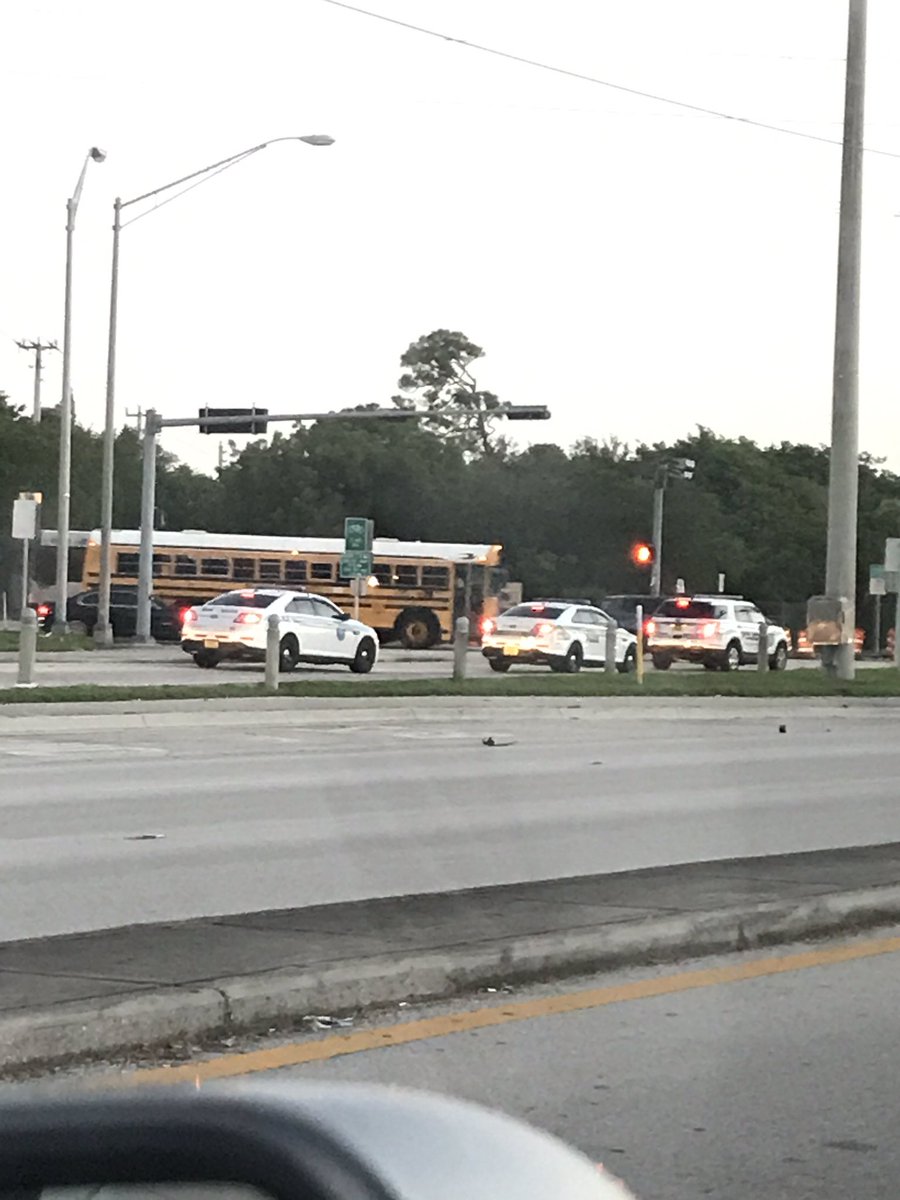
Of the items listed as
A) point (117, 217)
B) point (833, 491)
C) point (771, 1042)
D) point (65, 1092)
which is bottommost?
point (771, 1042)

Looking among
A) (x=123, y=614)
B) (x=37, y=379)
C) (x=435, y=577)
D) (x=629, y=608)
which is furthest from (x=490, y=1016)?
(x=37, y=379)

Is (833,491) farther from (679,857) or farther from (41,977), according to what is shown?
(41,977)

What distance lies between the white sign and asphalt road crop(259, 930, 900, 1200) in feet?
79.1

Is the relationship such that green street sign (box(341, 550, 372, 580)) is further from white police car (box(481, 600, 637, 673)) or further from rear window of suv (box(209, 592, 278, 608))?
white police car (box(481, 600, 637, 673))

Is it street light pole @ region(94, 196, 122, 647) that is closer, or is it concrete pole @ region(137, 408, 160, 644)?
street light pole @ region(94, 196, 122, 647)

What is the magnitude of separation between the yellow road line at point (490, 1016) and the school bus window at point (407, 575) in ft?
146

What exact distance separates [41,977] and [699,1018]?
100 inches

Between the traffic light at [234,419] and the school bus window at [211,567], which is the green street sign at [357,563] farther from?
the school bus window at [211,567]

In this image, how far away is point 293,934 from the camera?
28.4 feet

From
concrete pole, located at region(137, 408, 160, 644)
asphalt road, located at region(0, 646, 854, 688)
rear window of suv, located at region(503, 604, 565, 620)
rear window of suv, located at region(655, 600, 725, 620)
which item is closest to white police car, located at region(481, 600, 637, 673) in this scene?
rear window of suv, located at region(503, 604, 565, 620)

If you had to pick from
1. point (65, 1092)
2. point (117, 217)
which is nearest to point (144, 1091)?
point (65, 1092)

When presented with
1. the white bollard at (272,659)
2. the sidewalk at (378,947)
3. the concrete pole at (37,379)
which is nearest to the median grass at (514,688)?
the white bollard at (272,659)

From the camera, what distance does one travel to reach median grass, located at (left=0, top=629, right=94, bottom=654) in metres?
39.9

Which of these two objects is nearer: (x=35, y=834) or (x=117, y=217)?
(x=35, y=834)
